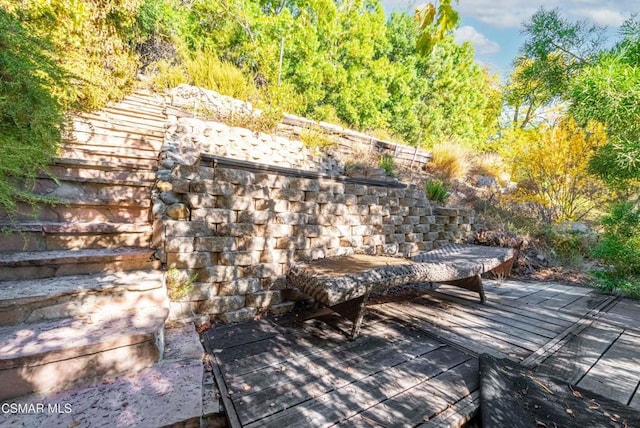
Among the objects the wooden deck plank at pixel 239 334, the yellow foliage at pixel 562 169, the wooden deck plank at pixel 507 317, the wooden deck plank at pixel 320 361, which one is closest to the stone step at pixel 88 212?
the wooden deck plank at pixel 239 334

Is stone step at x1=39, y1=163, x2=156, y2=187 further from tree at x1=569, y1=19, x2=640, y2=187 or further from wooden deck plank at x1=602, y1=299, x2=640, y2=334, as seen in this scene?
wooden deck plank at x1=602, y1=299, x2=640, y2=334

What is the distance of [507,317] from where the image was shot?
280 cm

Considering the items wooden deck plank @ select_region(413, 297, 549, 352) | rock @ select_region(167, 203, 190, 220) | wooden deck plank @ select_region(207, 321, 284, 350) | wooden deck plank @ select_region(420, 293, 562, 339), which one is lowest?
wooden deck plank @ select_region(207, 321, 284, 350)

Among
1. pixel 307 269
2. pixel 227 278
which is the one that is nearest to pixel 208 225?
pixel 227 278

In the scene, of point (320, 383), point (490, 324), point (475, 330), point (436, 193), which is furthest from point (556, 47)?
point (320, 383)

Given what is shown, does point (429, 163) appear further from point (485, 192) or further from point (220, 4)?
point (220, 4)

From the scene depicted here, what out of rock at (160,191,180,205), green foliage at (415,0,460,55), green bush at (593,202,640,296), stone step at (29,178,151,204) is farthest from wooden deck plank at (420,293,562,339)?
stone step at (29,178,151,204)

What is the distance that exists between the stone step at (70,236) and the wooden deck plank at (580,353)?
11.0 feet

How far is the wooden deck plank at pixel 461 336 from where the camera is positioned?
2.13 m

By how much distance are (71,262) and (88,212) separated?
2.23 ft

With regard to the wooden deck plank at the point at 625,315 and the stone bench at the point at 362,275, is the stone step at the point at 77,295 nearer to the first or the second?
the stone bench at the point at 362,275

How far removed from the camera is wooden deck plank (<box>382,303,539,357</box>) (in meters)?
2.20

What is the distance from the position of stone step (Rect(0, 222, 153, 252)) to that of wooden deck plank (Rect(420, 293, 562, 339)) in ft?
10.7

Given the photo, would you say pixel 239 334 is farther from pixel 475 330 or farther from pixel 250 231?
pixel 475 330
